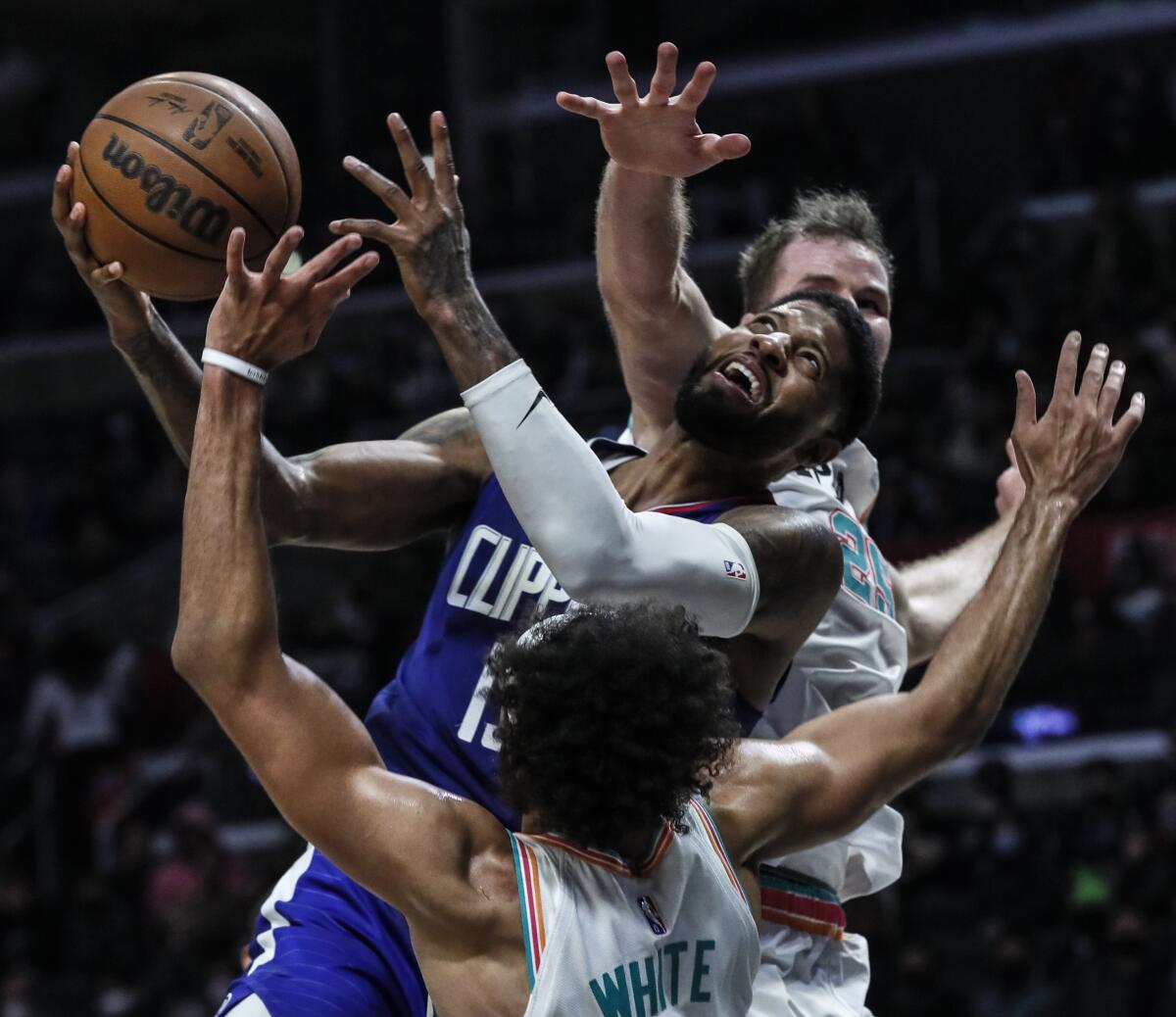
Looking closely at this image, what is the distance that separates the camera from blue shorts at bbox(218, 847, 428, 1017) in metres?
3.29

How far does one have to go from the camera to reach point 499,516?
373cm

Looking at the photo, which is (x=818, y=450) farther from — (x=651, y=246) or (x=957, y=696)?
(x=957, y=696)

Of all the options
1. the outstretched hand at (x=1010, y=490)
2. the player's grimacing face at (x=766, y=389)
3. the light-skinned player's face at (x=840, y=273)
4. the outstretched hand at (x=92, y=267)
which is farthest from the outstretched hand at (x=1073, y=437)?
the outstretched hand at (x=92, y=267)

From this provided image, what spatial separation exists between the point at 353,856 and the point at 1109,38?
14234 millimetres

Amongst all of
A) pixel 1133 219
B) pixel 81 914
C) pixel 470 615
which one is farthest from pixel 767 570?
pixel 1133 219

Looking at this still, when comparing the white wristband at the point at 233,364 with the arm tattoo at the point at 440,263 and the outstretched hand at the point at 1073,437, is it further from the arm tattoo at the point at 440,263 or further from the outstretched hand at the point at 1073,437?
the outstretched hand at the point at 1073,437

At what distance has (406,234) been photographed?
3121 mm

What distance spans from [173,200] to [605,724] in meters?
1.30

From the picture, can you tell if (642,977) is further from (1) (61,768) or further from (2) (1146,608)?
(1) (61,768)

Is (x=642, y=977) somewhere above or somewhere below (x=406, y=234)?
below

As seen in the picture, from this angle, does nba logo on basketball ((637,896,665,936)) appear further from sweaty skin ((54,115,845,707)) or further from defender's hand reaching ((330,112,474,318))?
defender's hand reaching ((330,112,474,318))

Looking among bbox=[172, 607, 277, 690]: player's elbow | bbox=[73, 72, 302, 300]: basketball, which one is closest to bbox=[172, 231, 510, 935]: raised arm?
bbox=[172, 607, 277, 690]: player's elbow

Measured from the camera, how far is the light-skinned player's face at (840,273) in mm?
4348

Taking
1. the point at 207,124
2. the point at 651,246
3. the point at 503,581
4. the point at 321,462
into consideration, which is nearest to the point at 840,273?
the point at 651,246
